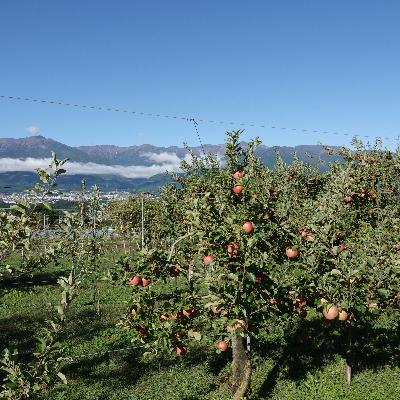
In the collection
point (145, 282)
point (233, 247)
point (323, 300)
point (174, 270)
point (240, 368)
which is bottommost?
point (240, 368)

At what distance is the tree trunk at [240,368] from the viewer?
9.84 metres

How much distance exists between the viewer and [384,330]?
14562mm

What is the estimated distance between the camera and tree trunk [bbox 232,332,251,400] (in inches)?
387

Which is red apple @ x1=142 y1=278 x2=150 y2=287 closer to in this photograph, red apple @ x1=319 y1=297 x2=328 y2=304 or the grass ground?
the grass ground

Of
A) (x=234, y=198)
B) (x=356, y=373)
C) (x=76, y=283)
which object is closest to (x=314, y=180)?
(x=356, y=373)

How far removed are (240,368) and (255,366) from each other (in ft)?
7.45

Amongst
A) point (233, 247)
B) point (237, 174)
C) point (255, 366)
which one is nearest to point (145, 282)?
point (233, 247)

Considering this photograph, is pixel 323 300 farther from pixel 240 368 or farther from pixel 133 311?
pixel 133 311

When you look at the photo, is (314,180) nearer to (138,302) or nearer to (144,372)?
(144,372)

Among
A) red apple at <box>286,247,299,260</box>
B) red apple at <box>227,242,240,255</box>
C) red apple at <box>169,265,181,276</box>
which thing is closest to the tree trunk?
red apple at <box>169,265,181,276</box>

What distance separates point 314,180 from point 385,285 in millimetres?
14243

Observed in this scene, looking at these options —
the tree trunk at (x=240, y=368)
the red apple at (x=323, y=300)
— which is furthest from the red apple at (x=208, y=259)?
the tree trunk at (x=240, y=368)

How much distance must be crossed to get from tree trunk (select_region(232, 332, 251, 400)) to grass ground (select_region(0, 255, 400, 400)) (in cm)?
61

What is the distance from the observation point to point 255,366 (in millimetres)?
12523
